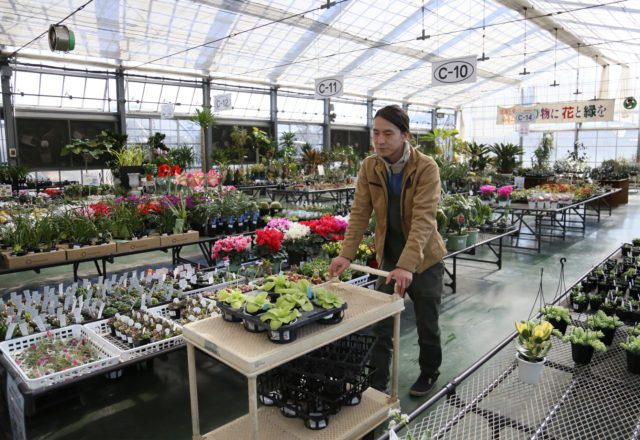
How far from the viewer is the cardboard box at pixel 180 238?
4.39m

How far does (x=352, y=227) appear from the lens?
2480mm

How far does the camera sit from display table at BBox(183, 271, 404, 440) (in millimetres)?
1513

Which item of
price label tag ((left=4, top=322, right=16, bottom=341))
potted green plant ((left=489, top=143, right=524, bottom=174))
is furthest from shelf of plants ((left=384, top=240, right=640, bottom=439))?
potted green plant ((left=489, top=143, right=524, bottom=174))

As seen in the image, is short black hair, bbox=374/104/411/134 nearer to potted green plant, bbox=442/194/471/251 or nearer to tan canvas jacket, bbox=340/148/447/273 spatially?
tan canvas jacket, bbox=340/148/447/273

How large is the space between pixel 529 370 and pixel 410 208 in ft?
3.09

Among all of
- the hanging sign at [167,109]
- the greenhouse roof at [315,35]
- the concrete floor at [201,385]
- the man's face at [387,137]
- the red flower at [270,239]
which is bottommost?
the concrete floor at [201,385]

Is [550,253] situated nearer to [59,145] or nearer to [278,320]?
[278,320]

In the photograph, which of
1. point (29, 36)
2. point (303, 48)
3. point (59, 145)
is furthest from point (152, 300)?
point (303, 48)

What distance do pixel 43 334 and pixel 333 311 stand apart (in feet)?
6.56

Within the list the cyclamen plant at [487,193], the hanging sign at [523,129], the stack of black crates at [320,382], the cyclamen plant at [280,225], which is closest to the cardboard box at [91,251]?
the cyclamen plant at [280,225]

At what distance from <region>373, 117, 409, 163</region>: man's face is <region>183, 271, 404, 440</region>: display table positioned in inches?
27.5

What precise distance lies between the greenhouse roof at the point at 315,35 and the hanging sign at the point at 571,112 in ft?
5.74

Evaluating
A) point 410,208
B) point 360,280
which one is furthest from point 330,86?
point 410,208

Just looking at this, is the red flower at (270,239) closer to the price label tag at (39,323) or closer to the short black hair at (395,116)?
the price label tag at (39,323)
